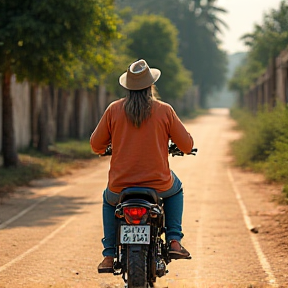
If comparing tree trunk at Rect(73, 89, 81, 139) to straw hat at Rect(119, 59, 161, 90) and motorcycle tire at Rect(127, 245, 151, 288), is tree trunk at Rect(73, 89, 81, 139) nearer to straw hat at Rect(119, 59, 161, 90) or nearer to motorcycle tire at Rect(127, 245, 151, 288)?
straw hat at Rect(119, 59, 161, 90)

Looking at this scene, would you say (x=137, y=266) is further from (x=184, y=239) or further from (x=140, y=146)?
(x=184, y=239)

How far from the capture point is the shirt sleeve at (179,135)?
6078 millimetres

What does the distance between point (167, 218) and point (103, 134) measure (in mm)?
895

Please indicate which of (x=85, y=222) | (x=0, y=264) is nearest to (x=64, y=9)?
(x=85, y=222)

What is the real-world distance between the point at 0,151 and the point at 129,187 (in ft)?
55.2

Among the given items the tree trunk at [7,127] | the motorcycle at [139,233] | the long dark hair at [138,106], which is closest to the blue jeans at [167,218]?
the motorcycle at [139,233]

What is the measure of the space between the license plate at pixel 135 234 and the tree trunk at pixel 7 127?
14.1 m

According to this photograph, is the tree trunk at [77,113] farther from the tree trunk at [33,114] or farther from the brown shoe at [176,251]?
the brown shoe at [176,251]

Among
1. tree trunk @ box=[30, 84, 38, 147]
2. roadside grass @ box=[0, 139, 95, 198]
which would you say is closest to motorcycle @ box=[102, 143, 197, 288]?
roadside grass @ box=[0, 139, 95, 198]

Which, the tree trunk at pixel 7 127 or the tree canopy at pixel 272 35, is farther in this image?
the tree canopy at pixel 272 35

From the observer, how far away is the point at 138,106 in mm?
5926

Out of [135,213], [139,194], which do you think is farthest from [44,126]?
[135,213]

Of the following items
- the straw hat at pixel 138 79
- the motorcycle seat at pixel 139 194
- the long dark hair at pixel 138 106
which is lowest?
the motorcycle seat at pixel 139 194

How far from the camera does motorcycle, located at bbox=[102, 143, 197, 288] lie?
5543 mm
